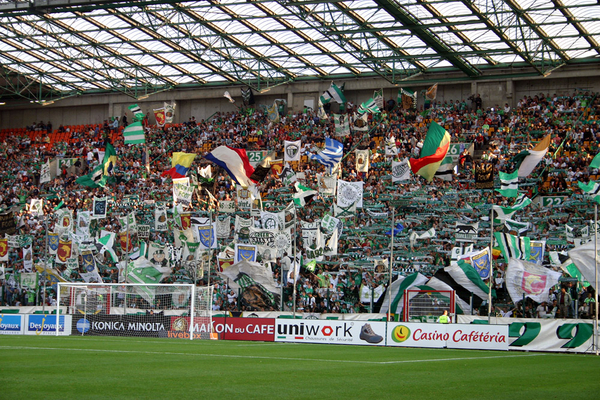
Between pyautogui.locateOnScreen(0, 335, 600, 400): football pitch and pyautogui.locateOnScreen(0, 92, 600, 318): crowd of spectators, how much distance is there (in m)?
12.4

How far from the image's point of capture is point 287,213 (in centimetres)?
3378

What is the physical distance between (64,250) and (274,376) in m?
26.4

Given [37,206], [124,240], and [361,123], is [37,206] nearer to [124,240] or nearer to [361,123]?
[124,240]

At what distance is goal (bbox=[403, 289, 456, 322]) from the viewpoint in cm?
2811

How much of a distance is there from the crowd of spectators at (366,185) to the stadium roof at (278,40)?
3.01m

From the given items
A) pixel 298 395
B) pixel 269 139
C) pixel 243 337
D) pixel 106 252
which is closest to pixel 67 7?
pixel 106 252

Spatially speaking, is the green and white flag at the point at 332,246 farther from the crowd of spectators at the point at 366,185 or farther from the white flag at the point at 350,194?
the white flag at the point at 350,194

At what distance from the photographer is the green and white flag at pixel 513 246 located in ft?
92.1

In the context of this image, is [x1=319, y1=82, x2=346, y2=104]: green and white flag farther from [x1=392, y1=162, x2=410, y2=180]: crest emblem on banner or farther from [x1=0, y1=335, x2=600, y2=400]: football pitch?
[x1=0, y1=335, x2=600, y2=400]: football pitch

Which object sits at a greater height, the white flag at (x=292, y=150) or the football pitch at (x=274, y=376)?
the white flag at (x=292, y=150)

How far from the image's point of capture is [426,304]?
28.6 m

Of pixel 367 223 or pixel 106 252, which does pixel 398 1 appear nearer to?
pixel 367 223

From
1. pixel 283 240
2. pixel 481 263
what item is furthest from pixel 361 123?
pixel 481 263

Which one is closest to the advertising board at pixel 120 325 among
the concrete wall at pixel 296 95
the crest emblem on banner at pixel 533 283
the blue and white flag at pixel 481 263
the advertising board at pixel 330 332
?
the advertising board at pixel 330 332
